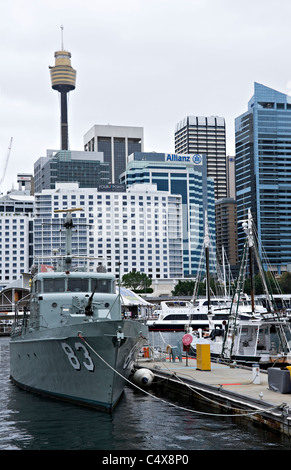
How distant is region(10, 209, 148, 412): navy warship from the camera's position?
2753 centimetres

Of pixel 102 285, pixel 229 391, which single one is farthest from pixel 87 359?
pixel 102 285

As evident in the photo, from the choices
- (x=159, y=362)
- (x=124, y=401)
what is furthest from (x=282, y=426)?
(x=159, y=362)

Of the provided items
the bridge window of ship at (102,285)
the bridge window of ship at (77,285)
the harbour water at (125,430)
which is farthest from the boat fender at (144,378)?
the bridge window of ship at (77,285)

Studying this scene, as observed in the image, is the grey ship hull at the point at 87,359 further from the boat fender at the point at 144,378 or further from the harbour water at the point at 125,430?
the boat fender at the point at 144,378

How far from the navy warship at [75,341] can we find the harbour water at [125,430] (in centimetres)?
109

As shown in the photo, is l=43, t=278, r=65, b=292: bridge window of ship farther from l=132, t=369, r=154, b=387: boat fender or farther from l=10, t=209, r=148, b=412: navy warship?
l=132, t=369, r=154, b=387: boat fender

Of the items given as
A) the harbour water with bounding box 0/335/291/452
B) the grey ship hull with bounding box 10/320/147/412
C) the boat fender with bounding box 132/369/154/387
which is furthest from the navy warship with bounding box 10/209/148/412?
the boat fender with bounding box 132/369/154/387

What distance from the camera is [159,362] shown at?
43438 millimetres

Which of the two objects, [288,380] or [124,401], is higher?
[288,380]

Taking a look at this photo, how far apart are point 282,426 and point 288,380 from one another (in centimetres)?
443

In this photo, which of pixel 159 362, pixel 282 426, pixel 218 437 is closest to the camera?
pixel 282 426

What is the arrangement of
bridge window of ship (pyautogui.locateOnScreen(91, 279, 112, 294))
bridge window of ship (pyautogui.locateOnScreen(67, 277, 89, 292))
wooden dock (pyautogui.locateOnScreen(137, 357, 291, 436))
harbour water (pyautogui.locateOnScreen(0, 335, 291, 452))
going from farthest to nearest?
bridge window of ship (pyautogui.locateOnScreen(91, 279, 112, 294)), bridge window of ship (pyautogui.locateOnScreen(67, 277, 89, 292)), wooden dock (pyautogui.locateOnScreen(137, 357, 291, 436)), harbour water (pyautogui.locateOnScreen(0, 335, 291, 452))
